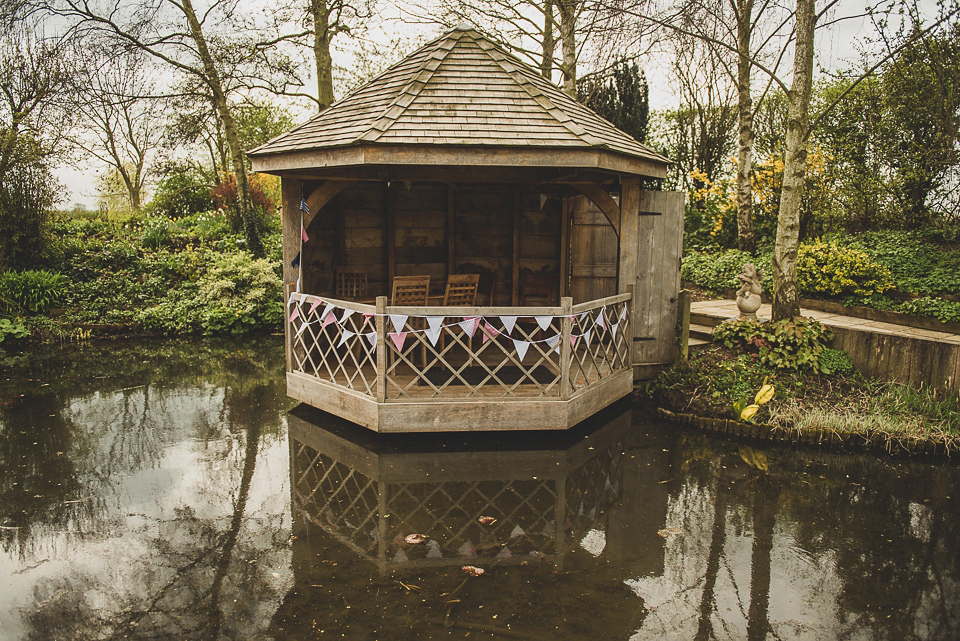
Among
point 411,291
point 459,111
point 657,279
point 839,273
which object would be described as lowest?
point 411,291

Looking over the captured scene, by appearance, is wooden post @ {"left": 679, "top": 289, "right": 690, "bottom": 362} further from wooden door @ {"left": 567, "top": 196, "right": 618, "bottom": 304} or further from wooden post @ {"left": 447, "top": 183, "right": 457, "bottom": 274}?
wooden post @ {"left": 447, "top": 183, "right": 457, "bottom": 274}

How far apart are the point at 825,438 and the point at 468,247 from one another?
520 cm

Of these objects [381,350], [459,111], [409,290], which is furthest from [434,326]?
[459,111]

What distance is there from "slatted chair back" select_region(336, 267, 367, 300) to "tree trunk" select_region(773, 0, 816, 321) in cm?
540

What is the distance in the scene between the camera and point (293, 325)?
23.2 ft

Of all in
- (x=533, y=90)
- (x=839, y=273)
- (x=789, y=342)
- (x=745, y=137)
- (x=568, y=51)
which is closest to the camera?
(x=533, y=90)

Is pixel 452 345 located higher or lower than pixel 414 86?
lower

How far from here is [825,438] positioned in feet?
20.3

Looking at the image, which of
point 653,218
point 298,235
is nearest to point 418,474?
point 298,235

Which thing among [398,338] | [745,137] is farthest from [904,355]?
[745,137]

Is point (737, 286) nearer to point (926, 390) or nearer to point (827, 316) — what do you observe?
point (827, 316)

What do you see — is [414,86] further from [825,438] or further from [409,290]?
[825,438]

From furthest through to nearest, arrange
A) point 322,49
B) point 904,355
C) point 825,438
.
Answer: point 322,49, point 904,355, point 825,438

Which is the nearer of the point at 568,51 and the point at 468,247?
the point at 468,247
